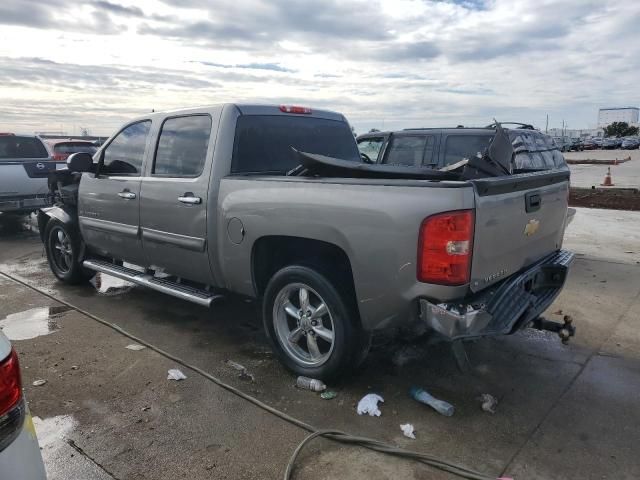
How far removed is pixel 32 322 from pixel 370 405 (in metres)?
3.50

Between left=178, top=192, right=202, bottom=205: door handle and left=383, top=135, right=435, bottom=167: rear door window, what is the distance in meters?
4.62

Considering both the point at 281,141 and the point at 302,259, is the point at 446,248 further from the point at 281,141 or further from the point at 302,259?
the point at 281,141

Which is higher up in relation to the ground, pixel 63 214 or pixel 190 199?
pixel 190 199

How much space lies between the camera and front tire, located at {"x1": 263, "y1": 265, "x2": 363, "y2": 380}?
352 centimetres

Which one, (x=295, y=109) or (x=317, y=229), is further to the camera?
(x=295, y=109)

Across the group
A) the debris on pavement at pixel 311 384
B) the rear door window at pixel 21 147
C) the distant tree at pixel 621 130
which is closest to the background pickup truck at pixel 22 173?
the rear door window at pixel 21 147

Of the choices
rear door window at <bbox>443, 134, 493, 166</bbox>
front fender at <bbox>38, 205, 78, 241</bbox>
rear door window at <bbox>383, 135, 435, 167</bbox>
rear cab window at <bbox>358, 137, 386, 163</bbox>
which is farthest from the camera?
rear cab window at <bbox>358, 137, 386, 163</bbox>

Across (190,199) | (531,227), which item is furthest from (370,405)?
(190,199)

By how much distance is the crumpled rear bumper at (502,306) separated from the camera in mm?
3000

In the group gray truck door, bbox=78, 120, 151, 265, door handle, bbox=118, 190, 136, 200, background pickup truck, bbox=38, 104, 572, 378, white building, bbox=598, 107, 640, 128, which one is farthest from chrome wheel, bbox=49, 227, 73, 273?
white building, bbox=598, 107, 640, 128

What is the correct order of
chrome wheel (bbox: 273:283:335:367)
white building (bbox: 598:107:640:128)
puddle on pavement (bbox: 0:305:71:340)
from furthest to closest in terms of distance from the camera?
1. white building (bbox: 598:107:640:128)
2. puddle on pavement (bbox: 0:305:71:340)
3. chrome wheel (bbox: 273:283:335:367)

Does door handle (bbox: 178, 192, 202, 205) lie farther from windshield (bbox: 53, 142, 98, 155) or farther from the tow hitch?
windshield (bbox: 53, 142, 98, 155)

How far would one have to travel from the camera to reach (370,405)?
3.46 meters

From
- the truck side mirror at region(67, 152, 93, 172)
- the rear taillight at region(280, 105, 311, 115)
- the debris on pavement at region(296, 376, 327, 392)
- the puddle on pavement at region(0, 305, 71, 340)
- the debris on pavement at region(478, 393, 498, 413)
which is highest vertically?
the rear taillight at region(280, 105, 311, 115)
